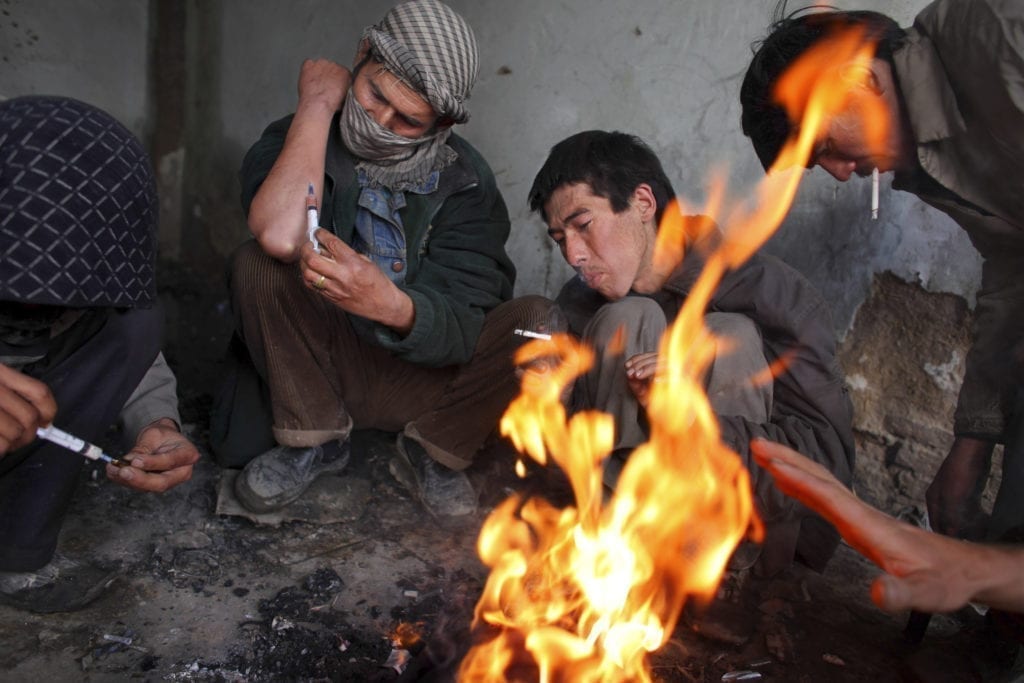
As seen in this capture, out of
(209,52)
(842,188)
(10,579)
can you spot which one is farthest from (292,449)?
(209,52)

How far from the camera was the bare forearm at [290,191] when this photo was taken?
3.01 metres

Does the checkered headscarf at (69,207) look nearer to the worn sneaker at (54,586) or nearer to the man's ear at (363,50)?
the worn sneaker at (54,586)

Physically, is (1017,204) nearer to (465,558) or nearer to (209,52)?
(465,558)

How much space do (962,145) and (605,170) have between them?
1.21 m

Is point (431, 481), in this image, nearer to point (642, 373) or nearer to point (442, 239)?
point (442, 239)

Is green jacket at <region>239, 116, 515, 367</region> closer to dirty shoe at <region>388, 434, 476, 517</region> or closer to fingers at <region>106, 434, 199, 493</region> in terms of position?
dirty shoe at <region>388, 434, 476, 517</region>

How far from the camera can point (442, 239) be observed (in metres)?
3.30

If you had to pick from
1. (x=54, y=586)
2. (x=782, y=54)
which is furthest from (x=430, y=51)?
(x=54, y=586)

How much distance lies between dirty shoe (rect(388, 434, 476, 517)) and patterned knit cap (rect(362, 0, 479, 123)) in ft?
4.67

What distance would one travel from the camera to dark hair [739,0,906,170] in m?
2.60

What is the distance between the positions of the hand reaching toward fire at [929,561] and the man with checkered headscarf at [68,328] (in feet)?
6.16

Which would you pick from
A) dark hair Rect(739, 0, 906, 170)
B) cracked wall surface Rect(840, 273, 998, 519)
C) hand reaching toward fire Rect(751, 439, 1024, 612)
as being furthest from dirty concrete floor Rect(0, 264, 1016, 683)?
dark hair Rect(739, 0, 906, 170)

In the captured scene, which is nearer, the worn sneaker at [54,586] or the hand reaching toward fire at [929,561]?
the hand reaching toward fire at [929,561]

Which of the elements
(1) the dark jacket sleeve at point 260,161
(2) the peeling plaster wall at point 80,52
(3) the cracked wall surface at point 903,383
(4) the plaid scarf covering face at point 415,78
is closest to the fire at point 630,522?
(3) the cracked wall surface at point 903,383
